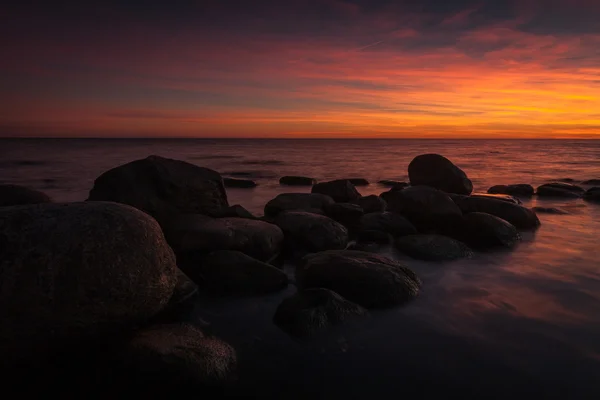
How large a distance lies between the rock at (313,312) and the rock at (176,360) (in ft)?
2.48

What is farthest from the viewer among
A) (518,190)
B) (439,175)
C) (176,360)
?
(518,190)

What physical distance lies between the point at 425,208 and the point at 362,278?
178 inches

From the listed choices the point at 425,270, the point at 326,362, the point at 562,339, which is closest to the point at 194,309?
the point at 326,362

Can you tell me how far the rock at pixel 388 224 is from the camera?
858cm

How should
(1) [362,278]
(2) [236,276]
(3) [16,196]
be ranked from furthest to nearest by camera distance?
(3) [16,196], (2) [236,276], (1) [362,278]

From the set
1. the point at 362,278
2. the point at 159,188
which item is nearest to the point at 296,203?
the point at 159,188

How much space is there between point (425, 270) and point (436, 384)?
294cm

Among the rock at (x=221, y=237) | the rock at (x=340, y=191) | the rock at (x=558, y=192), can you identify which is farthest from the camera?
the rock at (x=558, y=192)

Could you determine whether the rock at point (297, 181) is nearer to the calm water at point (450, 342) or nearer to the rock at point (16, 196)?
the rock at point (16, 196)

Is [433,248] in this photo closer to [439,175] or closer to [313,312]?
[313,312]

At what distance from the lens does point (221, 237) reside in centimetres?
647

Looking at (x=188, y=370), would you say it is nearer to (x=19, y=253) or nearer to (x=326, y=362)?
(x=326, y=362)

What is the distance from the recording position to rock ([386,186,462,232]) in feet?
29.4

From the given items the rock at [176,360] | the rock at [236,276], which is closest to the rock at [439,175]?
the rock at [236,276]
